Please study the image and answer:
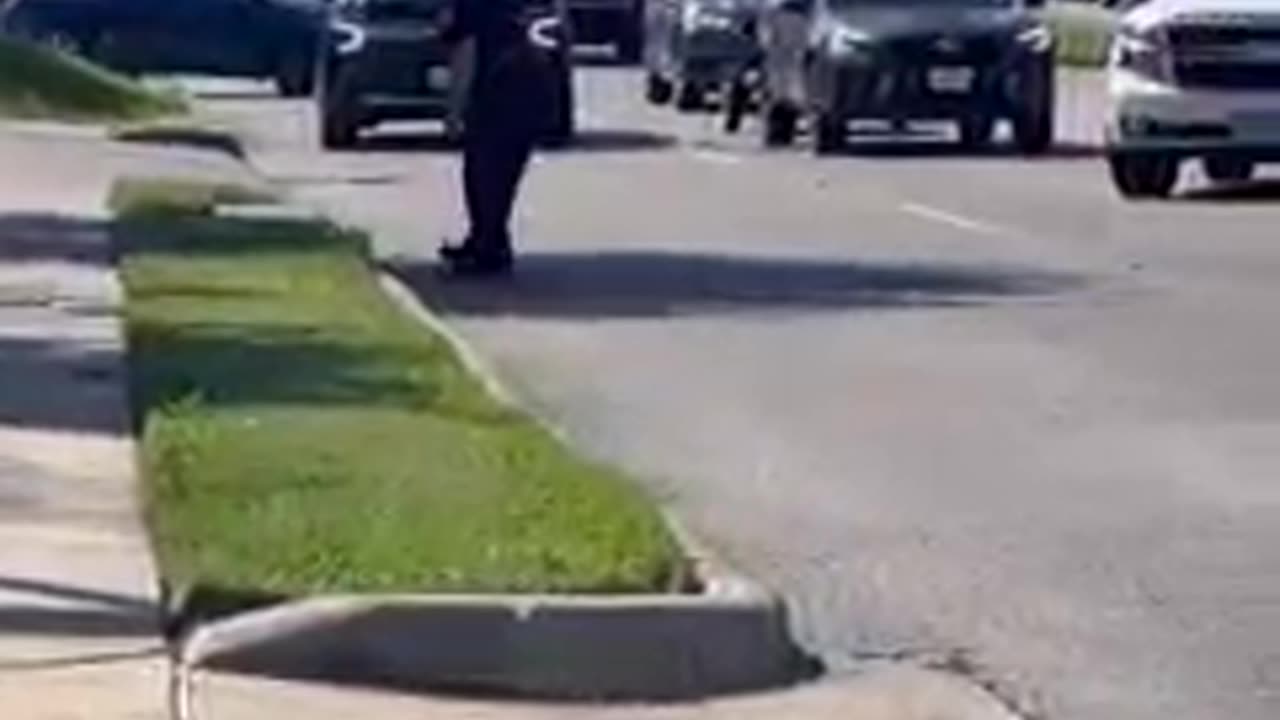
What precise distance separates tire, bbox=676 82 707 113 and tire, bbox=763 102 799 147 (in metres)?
7.61

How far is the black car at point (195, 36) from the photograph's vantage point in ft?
180

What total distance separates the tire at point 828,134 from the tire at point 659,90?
11.5 meters

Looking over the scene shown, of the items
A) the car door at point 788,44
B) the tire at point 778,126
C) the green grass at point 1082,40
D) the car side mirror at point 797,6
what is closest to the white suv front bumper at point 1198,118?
the car door at point 788,44

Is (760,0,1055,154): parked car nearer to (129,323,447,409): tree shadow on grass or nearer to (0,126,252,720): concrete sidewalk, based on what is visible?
(0,126,252,720): concrete sidewalk

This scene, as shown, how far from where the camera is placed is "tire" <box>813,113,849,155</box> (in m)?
41.3

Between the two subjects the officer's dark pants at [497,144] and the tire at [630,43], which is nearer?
the officer's dark pants at [497,144]

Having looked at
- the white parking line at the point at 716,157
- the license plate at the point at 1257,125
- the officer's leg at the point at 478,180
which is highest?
the officer's leg at the point at 478,180

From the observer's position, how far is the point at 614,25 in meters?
69.7

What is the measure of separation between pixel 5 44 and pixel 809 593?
34.1 meters

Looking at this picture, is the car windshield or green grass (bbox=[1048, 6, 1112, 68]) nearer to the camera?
the car windshield

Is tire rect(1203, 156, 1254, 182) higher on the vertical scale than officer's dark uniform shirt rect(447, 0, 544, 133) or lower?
lower

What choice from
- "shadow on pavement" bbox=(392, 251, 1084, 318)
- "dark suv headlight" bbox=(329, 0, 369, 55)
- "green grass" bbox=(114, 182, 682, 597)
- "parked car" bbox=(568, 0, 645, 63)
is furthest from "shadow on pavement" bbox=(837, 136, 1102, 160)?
"parked car" bbox=(568, 0, 645, 63)

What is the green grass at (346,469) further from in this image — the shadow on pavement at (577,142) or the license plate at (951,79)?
the shadow on pavement at (577,142)

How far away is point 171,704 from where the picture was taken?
11.2 m
